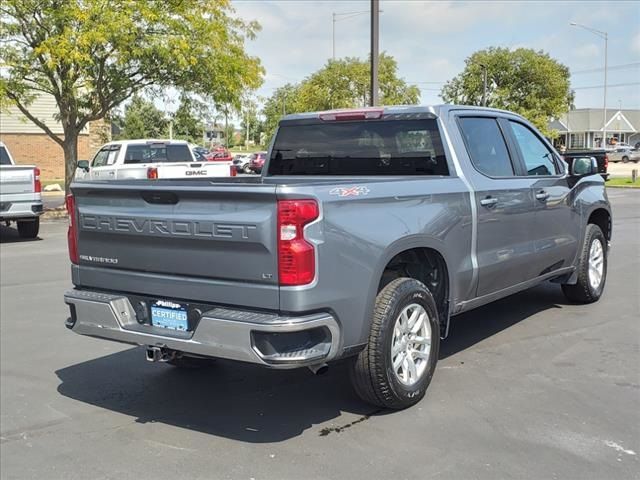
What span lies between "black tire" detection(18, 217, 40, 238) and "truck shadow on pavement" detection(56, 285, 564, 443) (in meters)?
9.19

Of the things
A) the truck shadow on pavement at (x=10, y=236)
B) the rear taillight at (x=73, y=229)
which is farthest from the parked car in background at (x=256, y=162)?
the rear taillight at (x=73, y=229)

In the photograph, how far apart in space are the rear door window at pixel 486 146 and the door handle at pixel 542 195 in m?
0.35

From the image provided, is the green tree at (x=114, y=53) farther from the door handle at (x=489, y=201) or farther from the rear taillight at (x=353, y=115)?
the door handle at (x=489, y=201)

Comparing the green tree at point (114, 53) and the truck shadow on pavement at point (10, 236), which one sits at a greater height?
the green tree at point (114, 53)

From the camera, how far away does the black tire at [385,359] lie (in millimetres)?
4168

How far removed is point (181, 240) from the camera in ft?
13.1

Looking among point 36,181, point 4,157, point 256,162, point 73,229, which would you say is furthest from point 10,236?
point 256,162

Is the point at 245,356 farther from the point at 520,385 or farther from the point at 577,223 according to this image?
the point at 577,223

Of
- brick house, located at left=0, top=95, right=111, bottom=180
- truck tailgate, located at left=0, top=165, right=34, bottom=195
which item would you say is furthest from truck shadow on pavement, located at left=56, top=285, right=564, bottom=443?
brick house, located at left=0, top=95, right=111, bottom=180

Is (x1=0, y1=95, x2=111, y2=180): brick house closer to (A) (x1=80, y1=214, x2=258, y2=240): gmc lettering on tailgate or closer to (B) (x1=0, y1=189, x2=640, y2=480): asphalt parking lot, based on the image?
(B) (x1=0, y1=189, x2=640, y2=480): asphalt parking lot

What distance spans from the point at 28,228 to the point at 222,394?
1074 centimetres

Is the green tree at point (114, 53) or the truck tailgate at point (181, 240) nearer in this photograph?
the truck tailgate at point (181, 240)

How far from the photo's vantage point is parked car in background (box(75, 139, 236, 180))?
15500mm

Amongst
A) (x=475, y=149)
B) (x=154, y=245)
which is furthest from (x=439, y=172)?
(x=154, y=245)
